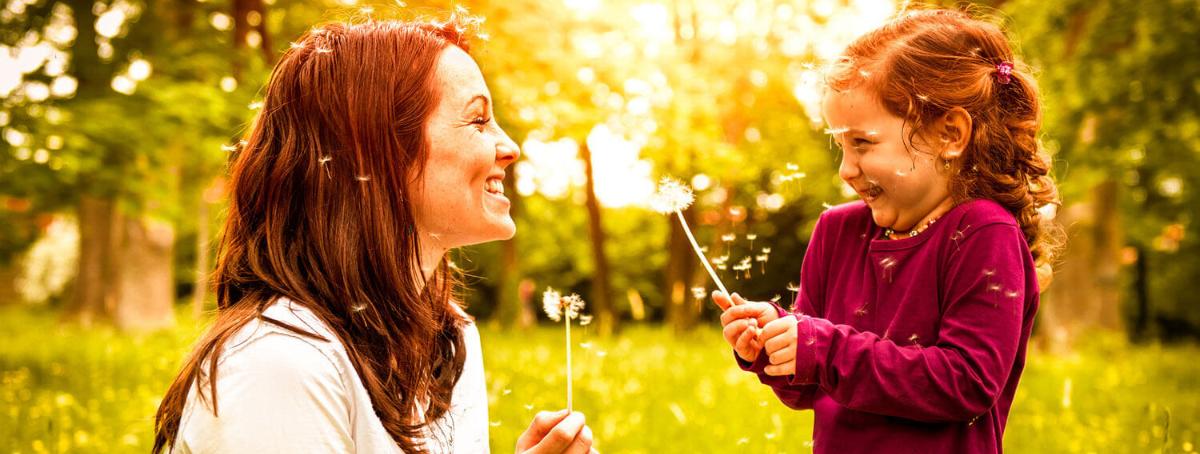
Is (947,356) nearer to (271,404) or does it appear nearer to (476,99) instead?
(476,99)

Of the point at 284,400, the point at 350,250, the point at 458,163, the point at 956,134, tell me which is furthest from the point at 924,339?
the point at 284,400

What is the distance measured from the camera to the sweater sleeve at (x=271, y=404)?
66.9 inches

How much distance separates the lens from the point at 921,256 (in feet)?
7.41

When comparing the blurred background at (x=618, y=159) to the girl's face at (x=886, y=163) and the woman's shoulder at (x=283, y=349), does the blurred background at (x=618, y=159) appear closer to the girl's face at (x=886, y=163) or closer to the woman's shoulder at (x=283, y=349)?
the girl's face at (x=886, y=163)

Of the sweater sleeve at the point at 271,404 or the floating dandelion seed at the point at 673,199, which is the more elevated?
the floating dandelion seed at the point at 673,199

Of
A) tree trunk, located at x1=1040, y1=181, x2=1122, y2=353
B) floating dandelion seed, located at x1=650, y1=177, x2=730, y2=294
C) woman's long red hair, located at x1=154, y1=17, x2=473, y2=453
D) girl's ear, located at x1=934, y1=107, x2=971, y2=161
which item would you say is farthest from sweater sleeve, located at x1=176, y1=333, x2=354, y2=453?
tree trunk, located at x1=1040, y1=181, x2=1122, y2=353

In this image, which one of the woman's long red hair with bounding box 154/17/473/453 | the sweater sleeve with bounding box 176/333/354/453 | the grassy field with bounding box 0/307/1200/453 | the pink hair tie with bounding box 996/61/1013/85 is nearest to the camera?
the sweater sleeve with bounding box 176/333/354/453

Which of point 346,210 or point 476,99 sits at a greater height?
point 476,99

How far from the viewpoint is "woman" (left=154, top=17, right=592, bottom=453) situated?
69.0 inches

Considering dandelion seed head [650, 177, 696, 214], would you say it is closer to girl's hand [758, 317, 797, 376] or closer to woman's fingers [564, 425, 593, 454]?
girl's hand [758, 317, 797, 376]

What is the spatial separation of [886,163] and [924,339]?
41 cm

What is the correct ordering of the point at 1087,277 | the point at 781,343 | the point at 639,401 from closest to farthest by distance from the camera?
the point at 781,343
the point at 639,401
the point at 1087,277

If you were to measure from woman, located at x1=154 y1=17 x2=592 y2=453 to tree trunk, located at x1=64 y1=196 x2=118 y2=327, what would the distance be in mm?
16666

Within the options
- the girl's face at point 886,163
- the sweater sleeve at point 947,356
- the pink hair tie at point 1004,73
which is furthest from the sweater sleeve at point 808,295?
the pink hair tie at point 1004,73
